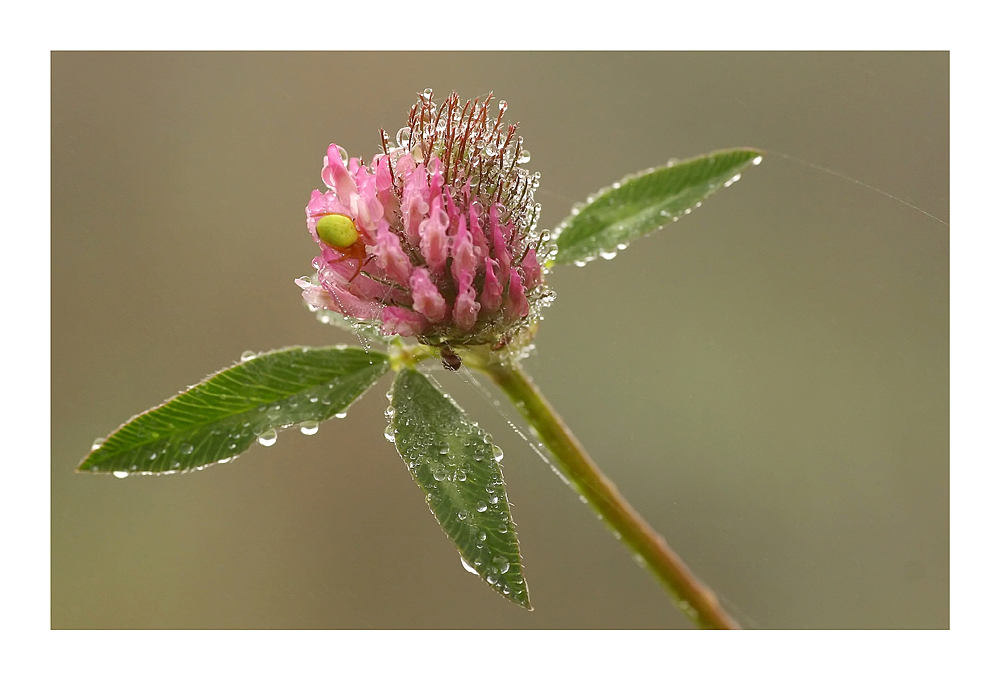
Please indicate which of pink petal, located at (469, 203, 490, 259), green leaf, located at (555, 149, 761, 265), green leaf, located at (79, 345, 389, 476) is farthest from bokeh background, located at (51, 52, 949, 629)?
pink petal, located at (469, 203, 490, 259)

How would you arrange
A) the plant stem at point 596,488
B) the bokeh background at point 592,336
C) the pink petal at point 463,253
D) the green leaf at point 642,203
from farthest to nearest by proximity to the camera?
1. the bokeh background at point 592,336
2. the green leaf at point 642,203
3. the plant stem at point 596,488
4. the pink petal at point 463,253

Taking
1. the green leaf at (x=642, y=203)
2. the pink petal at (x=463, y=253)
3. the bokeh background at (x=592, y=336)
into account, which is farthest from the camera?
the bokeh background at (x=592, y=336)

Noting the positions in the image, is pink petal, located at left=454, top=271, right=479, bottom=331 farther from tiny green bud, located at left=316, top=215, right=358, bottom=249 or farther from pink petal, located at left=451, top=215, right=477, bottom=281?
tiny green bud, located at left=316, top=215, right=358, bottom=249

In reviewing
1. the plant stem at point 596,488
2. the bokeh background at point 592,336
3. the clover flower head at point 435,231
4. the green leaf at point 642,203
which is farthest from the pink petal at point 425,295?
the bokeh background at point 592,336

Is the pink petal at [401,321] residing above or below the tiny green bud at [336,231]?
below

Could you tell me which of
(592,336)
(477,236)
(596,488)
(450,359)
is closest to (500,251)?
(477,236)

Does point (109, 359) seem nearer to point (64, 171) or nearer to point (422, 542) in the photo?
point (64, 171)

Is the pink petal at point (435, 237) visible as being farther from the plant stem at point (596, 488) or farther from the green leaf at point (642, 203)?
the green leaf at point (642, 203)

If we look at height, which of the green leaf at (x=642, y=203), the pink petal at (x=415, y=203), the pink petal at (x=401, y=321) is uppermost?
the green leaf at (x=642, y=203)

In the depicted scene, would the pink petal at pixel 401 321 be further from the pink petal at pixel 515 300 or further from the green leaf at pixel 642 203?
the green leaf at pixel 642 203

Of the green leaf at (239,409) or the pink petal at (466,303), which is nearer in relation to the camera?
the pink petal at (466,303)
